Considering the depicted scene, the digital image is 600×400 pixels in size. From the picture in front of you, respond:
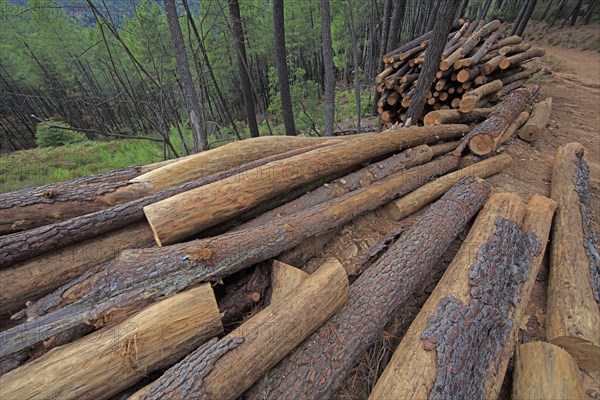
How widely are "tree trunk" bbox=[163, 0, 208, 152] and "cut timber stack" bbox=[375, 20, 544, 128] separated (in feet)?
14.2

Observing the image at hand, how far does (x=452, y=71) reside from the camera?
5598mm

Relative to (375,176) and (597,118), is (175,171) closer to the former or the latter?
(375,176)

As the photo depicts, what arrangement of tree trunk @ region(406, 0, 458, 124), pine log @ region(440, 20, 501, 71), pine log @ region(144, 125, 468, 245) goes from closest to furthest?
pine log @ region(144, 125, 468, 245) < tree trunk @ region(406, 0, 458, 124) < pine log @ region(440, 20, 501, 71)

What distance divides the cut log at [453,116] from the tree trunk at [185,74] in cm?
440

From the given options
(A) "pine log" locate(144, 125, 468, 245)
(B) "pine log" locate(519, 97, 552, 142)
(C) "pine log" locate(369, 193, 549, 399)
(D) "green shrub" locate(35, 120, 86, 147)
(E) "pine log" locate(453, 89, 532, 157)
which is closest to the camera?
(C) "pine log" locate(369, 193, 549, 399)

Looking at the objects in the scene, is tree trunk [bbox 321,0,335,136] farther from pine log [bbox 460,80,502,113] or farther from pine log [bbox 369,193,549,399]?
pine log [bbox 369,193,549,399]

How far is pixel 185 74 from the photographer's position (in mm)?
5172

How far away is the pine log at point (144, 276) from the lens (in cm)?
148

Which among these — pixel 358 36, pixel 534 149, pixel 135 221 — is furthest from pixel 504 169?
pixel 358 36

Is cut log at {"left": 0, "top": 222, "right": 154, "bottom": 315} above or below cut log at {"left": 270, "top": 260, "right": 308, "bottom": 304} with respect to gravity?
above

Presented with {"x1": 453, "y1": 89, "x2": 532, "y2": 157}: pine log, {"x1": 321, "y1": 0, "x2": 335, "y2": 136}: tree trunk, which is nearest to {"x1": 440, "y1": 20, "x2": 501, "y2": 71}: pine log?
{"x1": 453, "y1": 89, "x2": 532, "y2": 157}: pine log

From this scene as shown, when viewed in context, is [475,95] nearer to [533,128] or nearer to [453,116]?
[453,116]

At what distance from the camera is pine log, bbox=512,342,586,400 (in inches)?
57.7

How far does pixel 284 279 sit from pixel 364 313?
1.99ft
